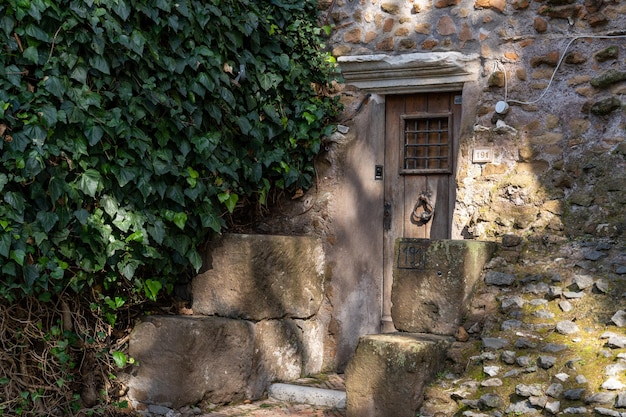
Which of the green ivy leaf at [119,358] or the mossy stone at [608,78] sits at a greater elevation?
the mossy stone at [608,78]

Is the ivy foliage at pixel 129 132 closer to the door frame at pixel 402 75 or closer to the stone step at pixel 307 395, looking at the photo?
the door frame at pixel 402 75

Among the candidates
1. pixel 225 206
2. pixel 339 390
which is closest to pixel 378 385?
pixel 339 390

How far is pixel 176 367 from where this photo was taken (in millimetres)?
5172

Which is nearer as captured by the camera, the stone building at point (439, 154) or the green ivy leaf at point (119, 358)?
the green ivy leaf at point (119, 358)

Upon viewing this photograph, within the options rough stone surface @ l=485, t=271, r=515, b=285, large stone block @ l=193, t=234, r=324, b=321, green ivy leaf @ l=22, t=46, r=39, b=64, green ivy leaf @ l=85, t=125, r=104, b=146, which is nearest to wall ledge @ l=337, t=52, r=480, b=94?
large stone block @ l=193, t=234, r=324, b=321

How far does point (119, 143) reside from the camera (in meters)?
4.92

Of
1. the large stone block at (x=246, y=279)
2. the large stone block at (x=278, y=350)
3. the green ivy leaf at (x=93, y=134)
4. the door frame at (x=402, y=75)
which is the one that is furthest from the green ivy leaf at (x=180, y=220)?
the door frame at (x=402, y=75)

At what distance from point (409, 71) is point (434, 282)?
6.14 feet

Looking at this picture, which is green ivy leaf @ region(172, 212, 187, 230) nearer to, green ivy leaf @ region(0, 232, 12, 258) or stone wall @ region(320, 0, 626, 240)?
green ivy leaf @ region(0, 232, 12, 258)

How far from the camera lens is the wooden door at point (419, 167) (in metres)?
5.99

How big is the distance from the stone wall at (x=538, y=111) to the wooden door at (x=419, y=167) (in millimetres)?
226

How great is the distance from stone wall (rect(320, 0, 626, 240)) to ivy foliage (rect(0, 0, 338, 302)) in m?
1.23

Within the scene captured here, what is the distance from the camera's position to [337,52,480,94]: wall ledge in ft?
19.0

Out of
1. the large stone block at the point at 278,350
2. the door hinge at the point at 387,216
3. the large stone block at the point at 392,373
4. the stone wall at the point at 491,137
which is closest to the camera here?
the large stone block at the point at 392,373
